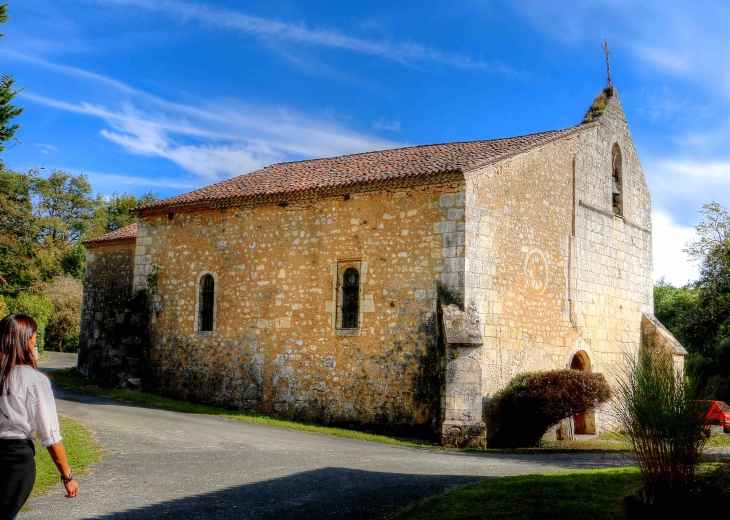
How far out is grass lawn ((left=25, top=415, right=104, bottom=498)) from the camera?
954cm

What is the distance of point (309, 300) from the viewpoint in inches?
739

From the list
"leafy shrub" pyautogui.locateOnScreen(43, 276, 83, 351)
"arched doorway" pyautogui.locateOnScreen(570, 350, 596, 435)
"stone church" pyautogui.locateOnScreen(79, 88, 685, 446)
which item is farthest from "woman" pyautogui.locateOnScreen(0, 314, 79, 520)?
"leafy shrub" pyautogui.locateOnScreen(43, 276, 83, 351)

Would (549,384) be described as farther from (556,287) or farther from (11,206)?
(11,206)

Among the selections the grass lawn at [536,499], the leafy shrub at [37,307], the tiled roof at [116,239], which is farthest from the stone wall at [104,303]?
the grass lawn at [536,499]

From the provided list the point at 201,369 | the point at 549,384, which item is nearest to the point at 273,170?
the point at 201,369

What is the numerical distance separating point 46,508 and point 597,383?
12.3 m

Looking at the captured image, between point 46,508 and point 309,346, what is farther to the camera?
point 309,346

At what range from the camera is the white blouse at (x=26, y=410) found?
4.97 meters

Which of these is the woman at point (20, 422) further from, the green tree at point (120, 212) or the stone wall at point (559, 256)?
the green tree at point (120, 212)

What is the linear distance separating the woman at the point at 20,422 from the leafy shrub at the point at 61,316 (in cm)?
4117

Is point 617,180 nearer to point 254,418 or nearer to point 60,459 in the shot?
point 254,418

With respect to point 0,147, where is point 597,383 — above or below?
below

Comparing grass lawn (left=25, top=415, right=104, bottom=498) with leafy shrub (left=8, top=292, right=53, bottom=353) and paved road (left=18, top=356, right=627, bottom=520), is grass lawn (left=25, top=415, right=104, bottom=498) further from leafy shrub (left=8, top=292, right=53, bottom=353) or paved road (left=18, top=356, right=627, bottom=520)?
leafy shrub (left=8, top=292, right=53, bottom=353)

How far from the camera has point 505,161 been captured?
17922mm
